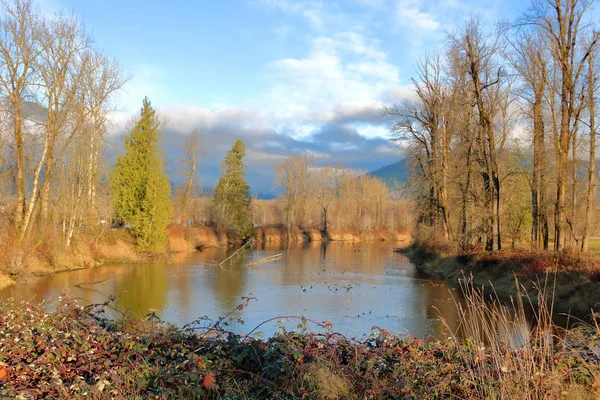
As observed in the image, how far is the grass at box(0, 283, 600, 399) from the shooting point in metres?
4.07

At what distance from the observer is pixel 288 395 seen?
4.18 meters

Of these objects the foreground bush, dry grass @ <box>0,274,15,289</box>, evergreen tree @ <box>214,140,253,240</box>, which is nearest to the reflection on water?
dry grass @ <box>0,274,15,289</box>

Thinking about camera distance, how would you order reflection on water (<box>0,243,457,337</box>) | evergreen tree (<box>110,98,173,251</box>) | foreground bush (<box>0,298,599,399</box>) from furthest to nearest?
evergreen tree (<box>110,98,173,251</box>), reflection on water (<box>0,243,457,337</box>), foreground bush (<box>0,298,599,399</box>)

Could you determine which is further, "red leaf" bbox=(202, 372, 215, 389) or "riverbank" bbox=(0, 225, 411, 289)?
"riverbank" bbox=(0, 225, 411, 289)

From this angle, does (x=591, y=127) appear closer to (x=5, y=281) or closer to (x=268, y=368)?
(x=268, y=368)

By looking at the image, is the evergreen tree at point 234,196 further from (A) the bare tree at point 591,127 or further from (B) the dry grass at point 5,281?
(A) the bare tree at point 591,127

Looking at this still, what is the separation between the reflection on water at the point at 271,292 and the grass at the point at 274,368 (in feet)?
15.6

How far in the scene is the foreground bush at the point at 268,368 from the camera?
160 inches

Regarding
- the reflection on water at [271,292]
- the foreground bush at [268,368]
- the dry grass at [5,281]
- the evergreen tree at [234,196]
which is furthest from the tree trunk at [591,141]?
the evergreen tree at [234,196]

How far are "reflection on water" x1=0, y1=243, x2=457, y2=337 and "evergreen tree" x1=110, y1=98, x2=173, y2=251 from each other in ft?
16.0

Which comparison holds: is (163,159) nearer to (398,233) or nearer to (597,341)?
(597,341)

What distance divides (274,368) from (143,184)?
108 ft

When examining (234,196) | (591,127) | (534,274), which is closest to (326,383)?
(534,274)

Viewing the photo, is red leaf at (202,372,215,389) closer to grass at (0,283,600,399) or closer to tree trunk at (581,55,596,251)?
grass at (0,283,600,399)
